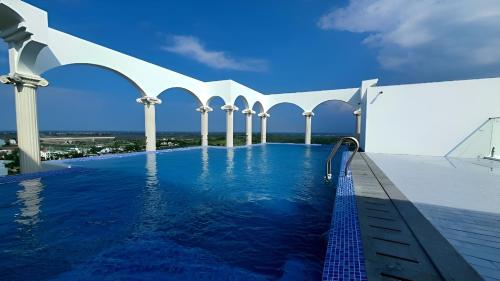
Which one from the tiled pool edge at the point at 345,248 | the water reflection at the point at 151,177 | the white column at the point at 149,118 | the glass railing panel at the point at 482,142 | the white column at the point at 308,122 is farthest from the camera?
the white column at the point at 308,122

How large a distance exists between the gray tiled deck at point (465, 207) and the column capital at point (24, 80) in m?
9.71

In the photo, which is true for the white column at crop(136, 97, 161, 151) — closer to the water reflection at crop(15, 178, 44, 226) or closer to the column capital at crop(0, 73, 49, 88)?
the column capital at crop(0, 73, 49, 88)

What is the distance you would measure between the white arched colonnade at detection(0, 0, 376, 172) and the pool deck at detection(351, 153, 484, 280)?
8.83 m

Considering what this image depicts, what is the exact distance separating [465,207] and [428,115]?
26.4 feet

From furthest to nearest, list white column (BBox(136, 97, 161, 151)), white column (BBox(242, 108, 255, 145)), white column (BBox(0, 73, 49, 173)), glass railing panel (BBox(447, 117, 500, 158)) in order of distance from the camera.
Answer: white column (BBox(242, 108, 255, 145)) < white column (BBox(136, 97, 161, 151)) < glass railing panel (BBox(447, 117, 500, 158)) < white column (BBox(0, 73, 49, 173))

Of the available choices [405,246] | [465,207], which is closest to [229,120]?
[465,207]

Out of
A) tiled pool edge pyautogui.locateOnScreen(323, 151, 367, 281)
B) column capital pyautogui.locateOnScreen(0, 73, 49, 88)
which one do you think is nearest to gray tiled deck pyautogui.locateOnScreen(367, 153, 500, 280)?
tiled pool edge pyautogui.locateOnScreen(323, 151, 367, 281)

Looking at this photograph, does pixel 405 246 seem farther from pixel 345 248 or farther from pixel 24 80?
pixel 24 80

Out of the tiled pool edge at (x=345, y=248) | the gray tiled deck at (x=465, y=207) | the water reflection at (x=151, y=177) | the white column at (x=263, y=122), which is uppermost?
the white column at (x=263, y=122)

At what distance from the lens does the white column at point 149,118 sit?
38.9ft

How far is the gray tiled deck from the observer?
198 centimetres

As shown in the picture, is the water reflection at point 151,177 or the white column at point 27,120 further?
the white column at point 27,120

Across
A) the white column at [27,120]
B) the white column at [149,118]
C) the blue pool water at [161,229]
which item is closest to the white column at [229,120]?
the white column at [149,118]

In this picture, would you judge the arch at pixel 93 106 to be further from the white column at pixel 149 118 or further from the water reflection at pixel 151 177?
the water reflection at pixel 151 177
